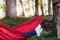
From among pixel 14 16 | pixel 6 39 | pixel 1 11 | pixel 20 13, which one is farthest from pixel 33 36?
pixel 1 11

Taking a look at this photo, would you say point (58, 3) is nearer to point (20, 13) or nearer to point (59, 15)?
point (59, 15)

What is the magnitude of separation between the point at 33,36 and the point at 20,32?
0.35m

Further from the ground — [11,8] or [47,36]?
[11,8]

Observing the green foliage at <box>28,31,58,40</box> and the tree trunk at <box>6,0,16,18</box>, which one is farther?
the tree trunk at <box>6,0,16,18</box>

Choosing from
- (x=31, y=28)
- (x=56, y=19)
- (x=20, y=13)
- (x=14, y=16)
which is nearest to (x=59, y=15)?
(x=56, y=19)

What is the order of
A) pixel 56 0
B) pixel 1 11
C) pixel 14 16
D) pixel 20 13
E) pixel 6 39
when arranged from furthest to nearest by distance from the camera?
1. pixel 1 11
2. pixel 20 13
3. pixel 14 16
4. pixel 56 0
5. pixel 6 39

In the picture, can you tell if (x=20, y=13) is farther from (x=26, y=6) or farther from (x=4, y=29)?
(x=4, y=29)

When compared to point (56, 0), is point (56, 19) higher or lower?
lower

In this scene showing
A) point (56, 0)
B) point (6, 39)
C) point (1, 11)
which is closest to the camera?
point (6, 39)

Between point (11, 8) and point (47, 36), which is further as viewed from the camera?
point (11, 8)

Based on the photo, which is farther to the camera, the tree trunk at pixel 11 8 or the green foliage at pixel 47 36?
the tree trunk at pixel 11 8

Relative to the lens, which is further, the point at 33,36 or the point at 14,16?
the point at 14,16

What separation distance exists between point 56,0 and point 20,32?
127cm

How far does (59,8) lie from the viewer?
18.7 feet
